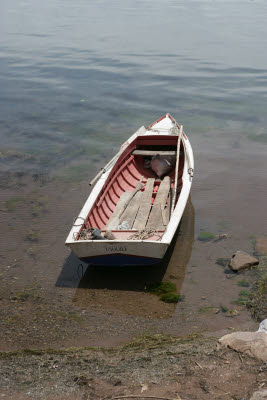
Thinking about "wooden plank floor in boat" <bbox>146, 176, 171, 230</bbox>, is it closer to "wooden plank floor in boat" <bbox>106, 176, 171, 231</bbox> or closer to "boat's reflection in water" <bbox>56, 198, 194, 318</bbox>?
"wooden plank floor in boat" <bbox>106, 176, 171, 231</bbox>

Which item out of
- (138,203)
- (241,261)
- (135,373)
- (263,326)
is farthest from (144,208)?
(135,373)

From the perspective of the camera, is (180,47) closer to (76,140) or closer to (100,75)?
(100,75)

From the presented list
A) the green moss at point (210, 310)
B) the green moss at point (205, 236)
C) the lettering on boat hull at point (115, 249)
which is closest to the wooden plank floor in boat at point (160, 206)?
the green moss at point (205, 236)

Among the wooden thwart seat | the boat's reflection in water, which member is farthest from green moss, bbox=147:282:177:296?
the wooden thwart seat

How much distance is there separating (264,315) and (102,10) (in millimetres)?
48303

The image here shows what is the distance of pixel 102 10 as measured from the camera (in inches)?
1933

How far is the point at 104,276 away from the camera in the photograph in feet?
29.2

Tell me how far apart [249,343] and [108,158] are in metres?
9.52

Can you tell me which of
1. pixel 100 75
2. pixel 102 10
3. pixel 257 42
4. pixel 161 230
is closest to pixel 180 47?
pixel 257 42

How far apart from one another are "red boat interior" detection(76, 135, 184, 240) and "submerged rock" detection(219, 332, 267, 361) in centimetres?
305

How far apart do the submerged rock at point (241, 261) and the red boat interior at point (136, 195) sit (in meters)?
1.62

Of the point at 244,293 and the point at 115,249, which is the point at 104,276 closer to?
the point at 115,249

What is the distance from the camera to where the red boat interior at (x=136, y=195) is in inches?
376

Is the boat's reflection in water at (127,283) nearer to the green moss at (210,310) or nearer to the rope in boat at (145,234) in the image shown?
the green moss at (210,310)
